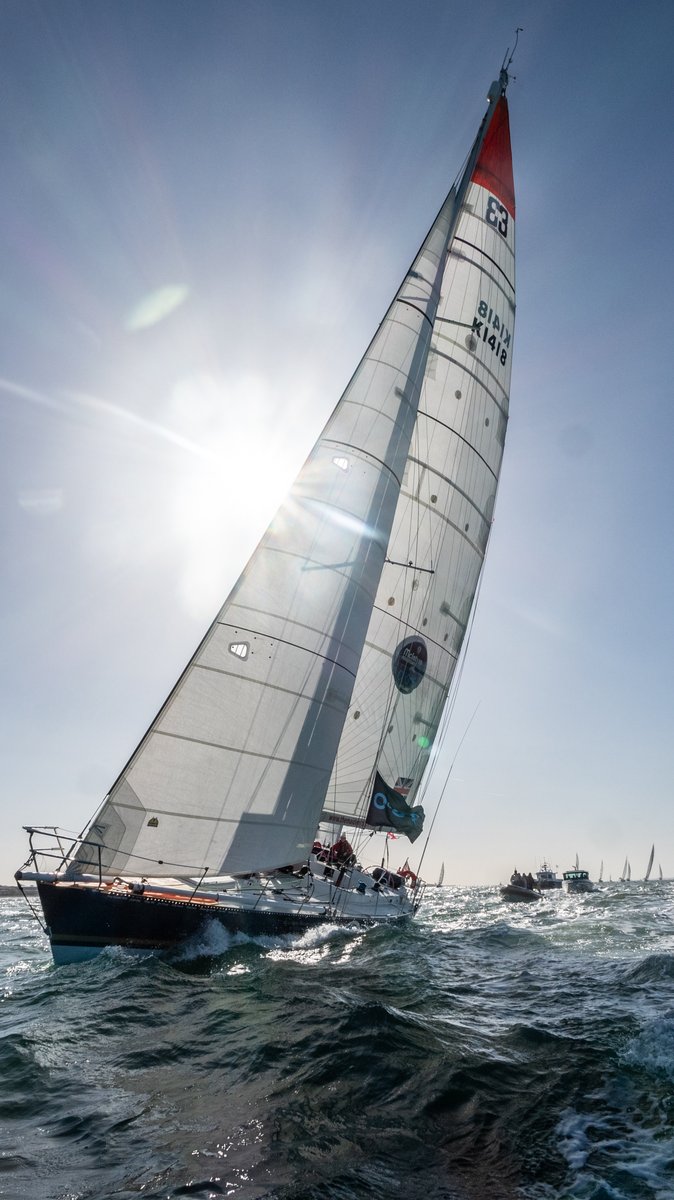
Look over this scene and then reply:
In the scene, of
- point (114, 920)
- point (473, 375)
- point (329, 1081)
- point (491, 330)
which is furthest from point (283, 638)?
point (491, 330)

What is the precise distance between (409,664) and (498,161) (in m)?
20.8

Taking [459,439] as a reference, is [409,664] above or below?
below

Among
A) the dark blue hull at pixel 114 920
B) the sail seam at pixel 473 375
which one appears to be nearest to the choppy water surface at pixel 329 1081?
the dark blue hull at pixel 114 920

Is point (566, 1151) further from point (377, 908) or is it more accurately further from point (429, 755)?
point (429, 755)

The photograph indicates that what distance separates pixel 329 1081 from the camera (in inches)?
209

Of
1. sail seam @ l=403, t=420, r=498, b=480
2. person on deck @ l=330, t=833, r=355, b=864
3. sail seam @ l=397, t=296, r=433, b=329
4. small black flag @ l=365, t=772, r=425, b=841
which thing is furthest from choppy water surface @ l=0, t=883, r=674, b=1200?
sail seam @ l=397, t=296, r=433, b=329

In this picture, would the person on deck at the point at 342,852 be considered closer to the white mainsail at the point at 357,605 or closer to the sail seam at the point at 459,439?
the white mainsail at the point at 357,605

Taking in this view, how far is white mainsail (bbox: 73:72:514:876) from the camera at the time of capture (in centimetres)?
1046

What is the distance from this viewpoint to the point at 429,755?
65.9 feet

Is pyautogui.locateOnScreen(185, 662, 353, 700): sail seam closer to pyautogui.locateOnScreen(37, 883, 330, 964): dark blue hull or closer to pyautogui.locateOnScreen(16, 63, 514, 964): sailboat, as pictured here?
pyautogui.locateOnScreen(16, 63, 514, 964): sailboat

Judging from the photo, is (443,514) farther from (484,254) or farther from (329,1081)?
(329,1081)

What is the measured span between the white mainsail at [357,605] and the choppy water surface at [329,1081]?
2380 millimetres

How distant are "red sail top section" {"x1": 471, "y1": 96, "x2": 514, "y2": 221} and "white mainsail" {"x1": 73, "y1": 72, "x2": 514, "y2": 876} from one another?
0.09 metres

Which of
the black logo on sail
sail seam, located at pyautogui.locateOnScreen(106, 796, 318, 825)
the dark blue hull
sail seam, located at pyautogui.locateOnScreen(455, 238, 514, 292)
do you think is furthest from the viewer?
sail seam, located at pyautogui.locateOnScreen(455, 238, 514, 292)
